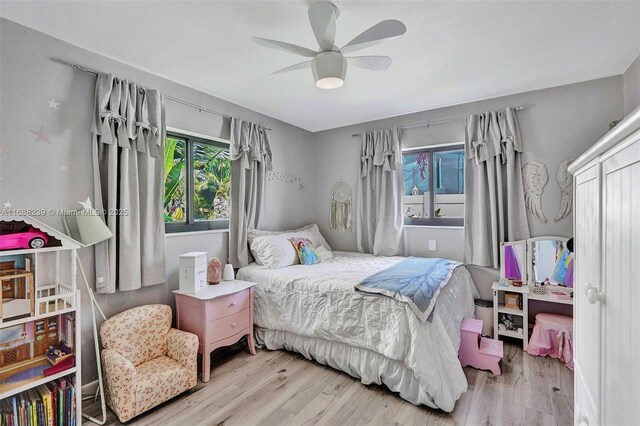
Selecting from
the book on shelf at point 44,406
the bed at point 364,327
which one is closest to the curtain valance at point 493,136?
the bed at point 364,327

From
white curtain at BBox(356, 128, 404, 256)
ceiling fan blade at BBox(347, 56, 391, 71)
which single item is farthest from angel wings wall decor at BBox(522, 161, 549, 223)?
ceiling fan blade at BBox(347, 56, 391, 71)

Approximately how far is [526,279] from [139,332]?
3.41 m

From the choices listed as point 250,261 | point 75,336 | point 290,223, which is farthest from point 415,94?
point 75,336

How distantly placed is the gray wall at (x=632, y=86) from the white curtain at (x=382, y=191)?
1.97 m

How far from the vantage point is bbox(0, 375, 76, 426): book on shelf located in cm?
159

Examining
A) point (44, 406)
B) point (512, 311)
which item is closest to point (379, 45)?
point (512, 311)

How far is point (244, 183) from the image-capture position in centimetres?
323

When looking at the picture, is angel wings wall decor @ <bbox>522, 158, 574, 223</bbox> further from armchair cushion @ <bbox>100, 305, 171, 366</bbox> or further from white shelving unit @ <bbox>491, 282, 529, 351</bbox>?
armchair cushion @ <bbox>100, 305, 171, 366</bbox>

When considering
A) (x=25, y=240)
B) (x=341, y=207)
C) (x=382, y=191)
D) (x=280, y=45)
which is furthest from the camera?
(x=341, y=207)

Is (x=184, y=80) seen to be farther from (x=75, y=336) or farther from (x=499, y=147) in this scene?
(x=499, y=147)

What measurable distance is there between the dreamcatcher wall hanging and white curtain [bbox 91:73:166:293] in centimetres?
232

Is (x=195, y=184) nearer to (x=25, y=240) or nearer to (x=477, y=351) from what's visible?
(x=25, y=240)

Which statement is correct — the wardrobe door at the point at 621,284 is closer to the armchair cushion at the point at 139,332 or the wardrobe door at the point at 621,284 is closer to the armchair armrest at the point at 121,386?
the armchair armrest at the point at 121,386

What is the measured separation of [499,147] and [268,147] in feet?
8.02
